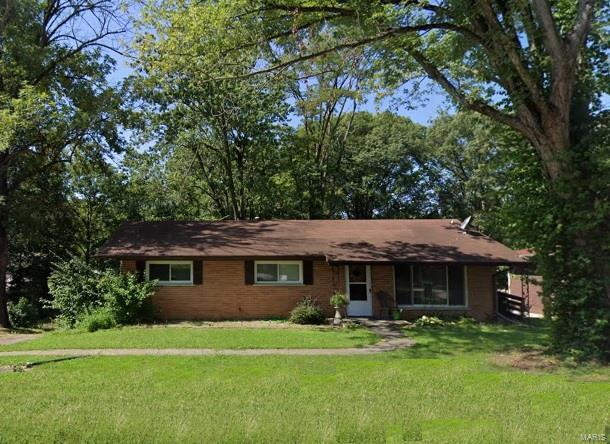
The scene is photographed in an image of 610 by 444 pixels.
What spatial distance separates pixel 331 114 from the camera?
33.3m

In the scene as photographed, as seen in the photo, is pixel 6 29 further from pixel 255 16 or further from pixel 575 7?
pixel 575 7

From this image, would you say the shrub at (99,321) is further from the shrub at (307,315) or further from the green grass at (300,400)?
the shrub at (307,315)

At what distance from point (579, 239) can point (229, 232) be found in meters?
14.2

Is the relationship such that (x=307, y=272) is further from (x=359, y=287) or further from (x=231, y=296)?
(x=231, y=296)

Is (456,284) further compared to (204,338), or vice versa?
(456,284)

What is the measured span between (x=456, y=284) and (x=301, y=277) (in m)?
5.92

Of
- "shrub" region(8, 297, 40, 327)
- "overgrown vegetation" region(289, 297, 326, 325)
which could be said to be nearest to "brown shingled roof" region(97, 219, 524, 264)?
"overgrown vegetation" region(289, 297, 326, 325)

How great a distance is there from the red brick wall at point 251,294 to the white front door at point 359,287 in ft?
0.79

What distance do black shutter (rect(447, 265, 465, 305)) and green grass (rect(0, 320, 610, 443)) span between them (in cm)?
815

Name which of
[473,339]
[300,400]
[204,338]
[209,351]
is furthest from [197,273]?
[300,400]

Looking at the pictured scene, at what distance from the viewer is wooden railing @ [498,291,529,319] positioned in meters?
20.0

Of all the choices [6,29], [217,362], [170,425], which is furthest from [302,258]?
[6,29]

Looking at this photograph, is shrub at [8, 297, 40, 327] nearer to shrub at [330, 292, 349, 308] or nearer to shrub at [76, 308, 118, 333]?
shrub at [76, 308, 118, 333]

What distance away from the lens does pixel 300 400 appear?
731 centimetres
